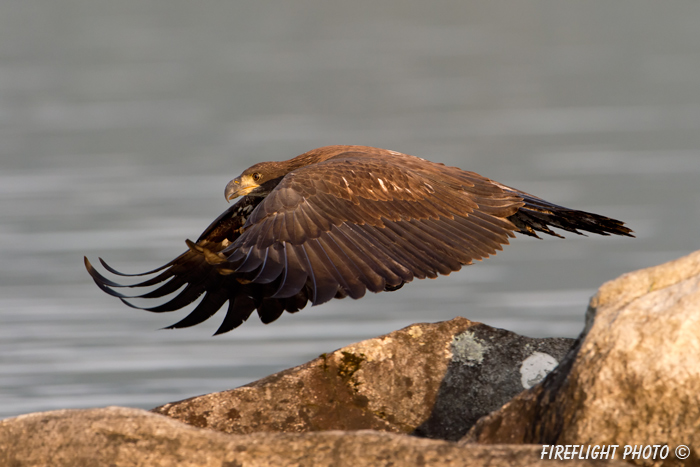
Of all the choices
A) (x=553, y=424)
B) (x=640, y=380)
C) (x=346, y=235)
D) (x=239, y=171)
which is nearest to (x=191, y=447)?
(x=553, y=424)

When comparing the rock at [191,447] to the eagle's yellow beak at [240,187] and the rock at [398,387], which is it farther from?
the eagle's yellow beak at [240,187]

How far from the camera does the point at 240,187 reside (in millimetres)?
6230

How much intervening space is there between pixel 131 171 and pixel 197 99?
8.68 metres

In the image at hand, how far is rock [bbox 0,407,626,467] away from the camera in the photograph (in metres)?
3.03

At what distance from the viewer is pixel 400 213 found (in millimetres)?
5273

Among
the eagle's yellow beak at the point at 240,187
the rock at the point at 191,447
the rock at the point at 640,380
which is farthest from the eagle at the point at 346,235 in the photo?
the rock at the point at 640,380

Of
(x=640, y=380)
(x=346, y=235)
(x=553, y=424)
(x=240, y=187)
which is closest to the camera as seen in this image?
(x=640, y=380)

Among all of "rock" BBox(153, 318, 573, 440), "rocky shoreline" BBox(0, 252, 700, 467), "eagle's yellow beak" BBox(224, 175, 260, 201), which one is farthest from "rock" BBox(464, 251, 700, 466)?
Answer: "eagle's yellow beak" BBox(224, 175, 260, 201)

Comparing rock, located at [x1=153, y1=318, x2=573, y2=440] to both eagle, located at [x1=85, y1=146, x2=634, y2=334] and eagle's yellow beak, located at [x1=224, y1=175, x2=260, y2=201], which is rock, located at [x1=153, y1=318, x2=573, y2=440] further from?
eagle's yellow beak, located at [x1=224, y1=175, x2=260, y2=201]

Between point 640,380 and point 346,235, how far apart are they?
2.05m

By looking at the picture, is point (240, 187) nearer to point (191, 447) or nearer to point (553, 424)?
point (191, 447)

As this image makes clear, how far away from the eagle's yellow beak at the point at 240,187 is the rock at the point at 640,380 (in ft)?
10.7

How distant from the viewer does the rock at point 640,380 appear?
10.2ft

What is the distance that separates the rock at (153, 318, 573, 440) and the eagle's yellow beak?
195 centimetres
